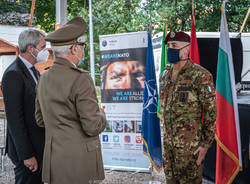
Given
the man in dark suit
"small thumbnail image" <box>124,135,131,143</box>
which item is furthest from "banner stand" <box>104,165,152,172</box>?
the man in dark suit

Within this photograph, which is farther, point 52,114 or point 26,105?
point 26,105

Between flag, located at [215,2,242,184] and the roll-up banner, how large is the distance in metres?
1.48

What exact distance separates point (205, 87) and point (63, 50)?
1.18m

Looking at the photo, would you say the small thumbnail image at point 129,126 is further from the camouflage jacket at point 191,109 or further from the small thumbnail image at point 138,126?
the camouflage jacket at point 191,109

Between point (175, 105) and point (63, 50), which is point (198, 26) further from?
point (63, 50)

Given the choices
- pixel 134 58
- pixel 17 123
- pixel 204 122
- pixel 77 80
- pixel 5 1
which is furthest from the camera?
pixel 5 1

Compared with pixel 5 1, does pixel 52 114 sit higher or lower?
lower

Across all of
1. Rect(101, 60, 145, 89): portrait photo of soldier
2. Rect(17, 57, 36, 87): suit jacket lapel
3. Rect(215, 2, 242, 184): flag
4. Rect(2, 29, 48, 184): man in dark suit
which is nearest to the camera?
Rect(2, 29, 48, 184): man in dark suit

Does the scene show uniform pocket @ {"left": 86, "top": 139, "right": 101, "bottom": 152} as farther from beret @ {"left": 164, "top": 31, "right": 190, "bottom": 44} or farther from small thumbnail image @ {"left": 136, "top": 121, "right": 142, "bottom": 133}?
small thumbnail image @ {"left": 136, "top": 121, "right": 142, "bottom": 133}

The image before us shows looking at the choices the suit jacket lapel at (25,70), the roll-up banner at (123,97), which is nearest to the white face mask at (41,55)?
the suit jacket lapel at (25,70)

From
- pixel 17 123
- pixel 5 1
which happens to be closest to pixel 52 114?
pixel 17 123

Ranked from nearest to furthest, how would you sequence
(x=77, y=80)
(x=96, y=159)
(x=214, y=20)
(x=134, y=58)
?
(x=77, y=80), (x=96, y=159), (x=134, y=58), (x=214, y=20)

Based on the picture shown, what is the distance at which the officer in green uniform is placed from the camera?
6.94ft

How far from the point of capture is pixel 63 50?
1.63m
